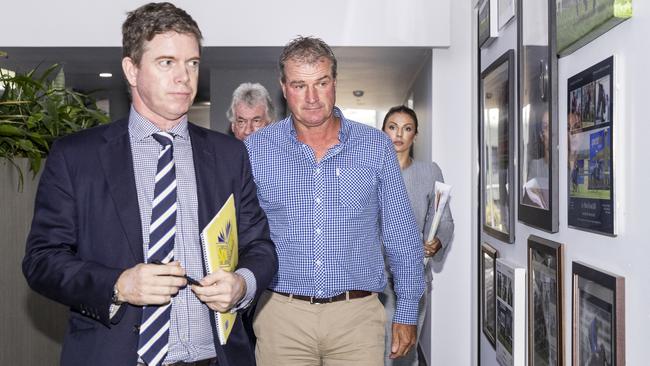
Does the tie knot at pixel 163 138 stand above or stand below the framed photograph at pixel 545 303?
above

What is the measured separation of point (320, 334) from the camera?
275 centimetres

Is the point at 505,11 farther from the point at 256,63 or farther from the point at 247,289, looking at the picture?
the point at 256,63

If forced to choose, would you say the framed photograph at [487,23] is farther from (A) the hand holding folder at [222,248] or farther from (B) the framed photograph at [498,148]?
(A) the hand holding folder at [222,248]

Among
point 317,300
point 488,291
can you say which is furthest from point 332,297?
point 488,291

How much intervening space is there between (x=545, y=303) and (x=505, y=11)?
1.36 metres

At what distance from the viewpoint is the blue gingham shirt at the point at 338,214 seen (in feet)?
9.11

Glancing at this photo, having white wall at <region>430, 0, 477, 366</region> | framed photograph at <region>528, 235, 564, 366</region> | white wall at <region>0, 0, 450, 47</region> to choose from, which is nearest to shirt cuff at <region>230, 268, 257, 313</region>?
framed photograph at <region>528, 235, 564, 366</region>

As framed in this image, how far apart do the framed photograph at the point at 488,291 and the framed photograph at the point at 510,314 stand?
15cm

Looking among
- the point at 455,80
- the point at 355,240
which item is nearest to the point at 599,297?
the point at 355,240

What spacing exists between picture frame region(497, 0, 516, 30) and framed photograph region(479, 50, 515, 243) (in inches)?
5.9

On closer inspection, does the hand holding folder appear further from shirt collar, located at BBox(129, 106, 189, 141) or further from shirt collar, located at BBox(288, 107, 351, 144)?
shirt collar, located at BBox(288, 107, 351, 144)

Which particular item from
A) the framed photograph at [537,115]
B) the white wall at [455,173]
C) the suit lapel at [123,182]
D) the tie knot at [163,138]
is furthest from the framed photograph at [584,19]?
the white wall at [455,173]

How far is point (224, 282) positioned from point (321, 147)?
3.85ft

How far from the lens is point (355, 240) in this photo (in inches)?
110
